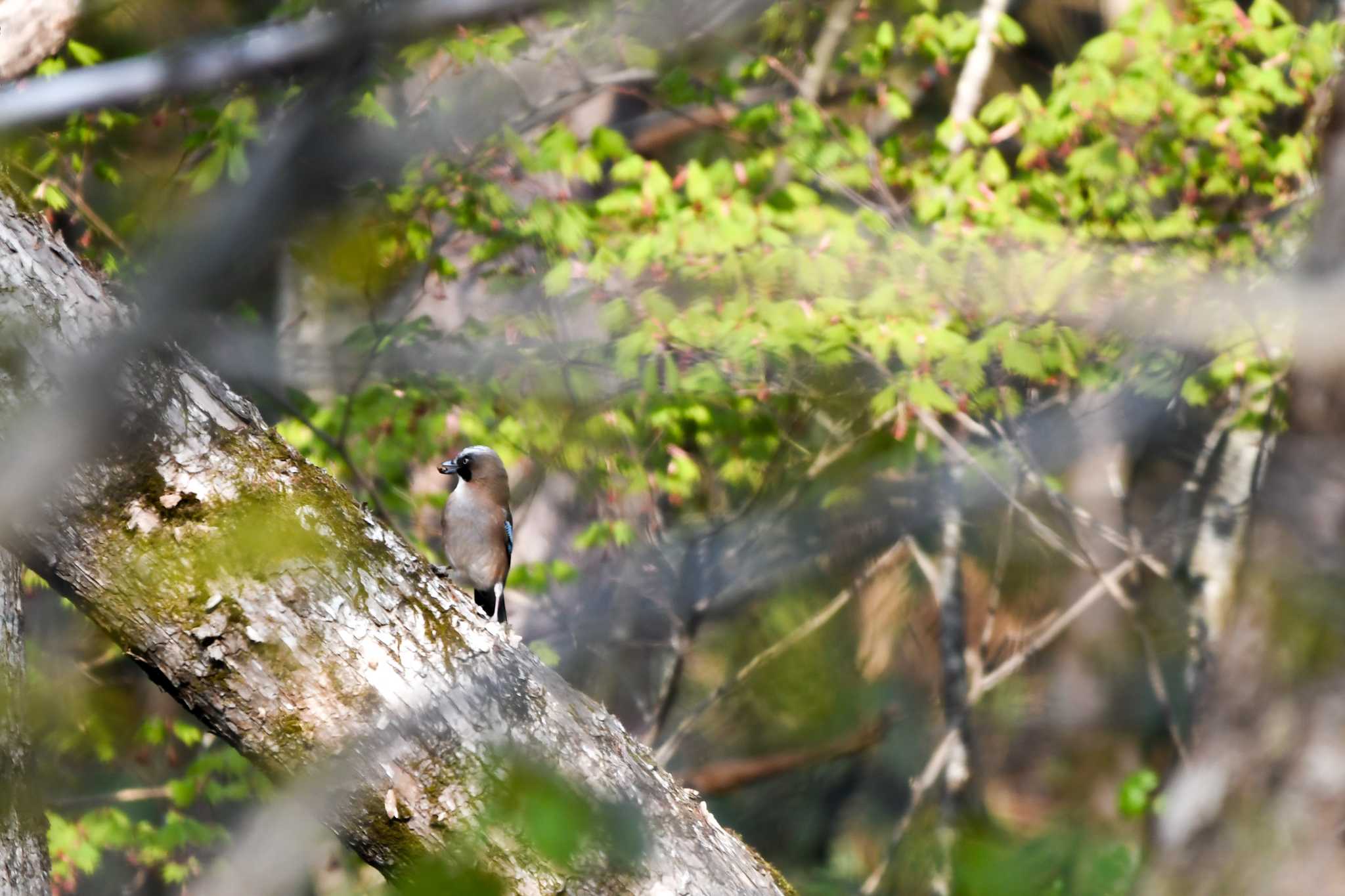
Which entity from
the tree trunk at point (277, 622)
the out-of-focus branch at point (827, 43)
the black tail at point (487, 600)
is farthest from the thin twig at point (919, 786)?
the tree trunk at point (277, 622)

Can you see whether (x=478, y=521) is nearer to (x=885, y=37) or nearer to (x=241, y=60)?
(x=241, y=60)

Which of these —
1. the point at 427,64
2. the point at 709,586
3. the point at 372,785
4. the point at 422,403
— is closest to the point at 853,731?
the point at 709,586

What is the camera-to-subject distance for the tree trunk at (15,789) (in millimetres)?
2441

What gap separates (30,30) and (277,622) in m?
3.13

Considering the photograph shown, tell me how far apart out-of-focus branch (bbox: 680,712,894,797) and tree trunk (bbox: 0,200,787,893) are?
441 centimetres

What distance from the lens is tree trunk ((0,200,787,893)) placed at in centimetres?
153

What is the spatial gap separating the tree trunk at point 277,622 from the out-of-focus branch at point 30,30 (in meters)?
2.62

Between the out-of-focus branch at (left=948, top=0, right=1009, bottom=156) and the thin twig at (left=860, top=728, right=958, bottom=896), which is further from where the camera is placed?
the out-of-focus branch at (left=948, top=0, right=1009, bottom=156)

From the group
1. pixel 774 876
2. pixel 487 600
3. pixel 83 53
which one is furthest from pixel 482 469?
pixel 83 53

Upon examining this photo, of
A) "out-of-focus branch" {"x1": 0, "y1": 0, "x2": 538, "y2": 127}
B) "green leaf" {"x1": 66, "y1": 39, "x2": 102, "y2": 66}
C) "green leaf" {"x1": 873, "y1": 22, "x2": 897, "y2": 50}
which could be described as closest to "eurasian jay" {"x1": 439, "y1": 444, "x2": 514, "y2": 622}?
"green leaf" {"x1": 66, "y1": 39, "x2": 102, "y2": 66}

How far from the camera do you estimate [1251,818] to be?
4.16m

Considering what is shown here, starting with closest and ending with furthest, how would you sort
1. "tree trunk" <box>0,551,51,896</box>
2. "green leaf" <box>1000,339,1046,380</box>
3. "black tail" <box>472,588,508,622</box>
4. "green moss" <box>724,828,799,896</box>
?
"green moss" <box>724,828,799,896</box> < "tree trunk" <box>0,551,51,896</box> < "black tail" <box>472,588,508,622</box> < "green leaf" <box>1000,339,1046,380</box>

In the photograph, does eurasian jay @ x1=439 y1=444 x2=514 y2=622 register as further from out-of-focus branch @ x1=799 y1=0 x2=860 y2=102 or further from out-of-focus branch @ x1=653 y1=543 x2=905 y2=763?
out-of-focus branch @ x1=799 y1=0 x2=860 y2=102

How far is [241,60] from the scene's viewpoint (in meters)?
0.83
